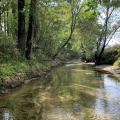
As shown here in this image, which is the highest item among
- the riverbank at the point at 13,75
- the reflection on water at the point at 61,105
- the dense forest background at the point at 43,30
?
the dense forest background at the point at 43,30

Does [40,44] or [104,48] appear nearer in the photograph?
[40,44]

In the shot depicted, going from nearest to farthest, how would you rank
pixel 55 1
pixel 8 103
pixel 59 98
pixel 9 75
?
pixel 8 103 → pixel 59 98 → pixel 9 75 → pixel 55 1

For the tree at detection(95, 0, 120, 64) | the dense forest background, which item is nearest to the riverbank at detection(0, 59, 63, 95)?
the dense forest background

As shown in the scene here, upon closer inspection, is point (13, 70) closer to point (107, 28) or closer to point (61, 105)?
point (61, 105)

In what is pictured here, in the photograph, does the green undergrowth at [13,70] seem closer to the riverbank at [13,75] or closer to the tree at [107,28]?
the riverbank at [13,75]

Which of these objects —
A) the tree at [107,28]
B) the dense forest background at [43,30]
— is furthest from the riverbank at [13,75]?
the tree at [107,28]

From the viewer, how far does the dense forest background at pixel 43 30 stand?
2310cm

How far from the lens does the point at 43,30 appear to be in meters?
37.8

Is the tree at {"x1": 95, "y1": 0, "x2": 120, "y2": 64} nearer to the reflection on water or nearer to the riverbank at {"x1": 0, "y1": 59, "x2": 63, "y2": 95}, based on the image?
the riverbank at {"x1": 0, "y1": 59, "x2": 63, "y2": 95}

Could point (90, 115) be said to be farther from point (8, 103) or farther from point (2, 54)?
point (2, 54)

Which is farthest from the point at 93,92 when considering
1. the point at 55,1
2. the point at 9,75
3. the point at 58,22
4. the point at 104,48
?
the point at 104,48

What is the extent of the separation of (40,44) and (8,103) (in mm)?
26758

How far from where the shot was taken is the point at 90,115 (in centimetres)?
1115

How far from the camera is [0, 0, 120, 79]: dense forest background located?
75.8 ft
